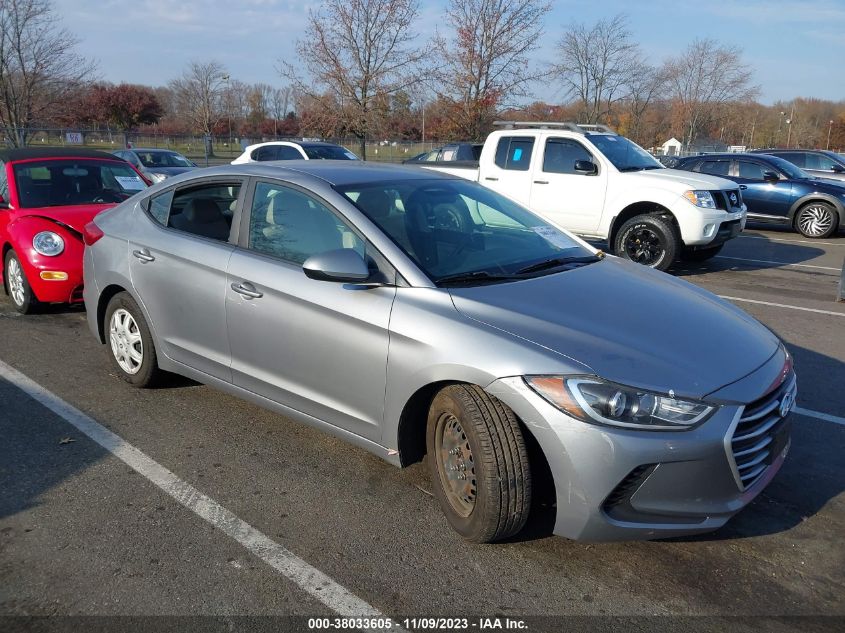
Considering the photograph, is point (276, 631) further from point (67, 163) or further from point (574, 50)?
point (574, 50)

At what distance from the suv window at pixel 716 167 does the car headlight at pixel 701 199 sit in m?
6.15

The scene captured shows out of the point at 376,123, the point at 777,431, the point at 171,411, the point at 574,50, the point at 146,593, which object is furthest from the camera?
the point at 574,50

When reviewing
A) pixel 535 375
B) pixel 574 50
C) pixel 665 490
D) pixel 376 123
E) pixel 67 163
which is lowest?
pixel 665 490

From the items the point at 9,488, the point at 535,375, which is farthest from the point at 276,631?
the point at 9,488

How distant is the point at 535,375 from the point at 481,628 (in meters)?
0.97

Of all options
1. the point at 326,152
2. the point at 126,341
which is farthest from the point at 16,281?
the point at 326,152

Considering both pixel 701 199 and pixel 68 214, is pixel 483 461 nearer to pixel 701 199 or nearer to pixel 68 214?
pixel 68 214

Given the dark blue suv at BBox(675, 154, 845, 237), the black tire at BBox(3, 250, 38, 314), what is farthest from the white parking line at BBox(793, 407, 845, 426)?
the dark blue suv at BBox(675, 154, 845, 237)

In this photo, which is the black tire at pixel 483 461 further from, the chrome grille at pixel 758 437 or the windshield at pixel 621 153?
the windshield at pixel 621 153

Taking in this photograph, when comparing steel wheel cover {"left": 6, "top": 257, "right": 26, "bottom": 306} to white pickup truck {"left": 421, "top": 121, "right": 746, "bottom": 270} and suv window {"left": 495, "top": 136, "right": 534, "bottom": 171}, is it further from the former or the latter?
suv window {"left": 495, "top": 136, "right": 534, "bottom": 171}

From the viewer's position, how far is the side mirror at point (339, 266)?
325 centimetres

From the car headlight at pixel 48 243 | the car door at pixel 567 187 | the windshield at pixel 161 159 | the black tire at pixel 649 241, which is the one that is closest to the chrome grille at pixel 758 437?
the car headlight at pixel 48 243

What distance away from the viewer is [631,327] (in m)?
3.06

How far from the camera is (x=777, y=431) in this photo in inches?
120
